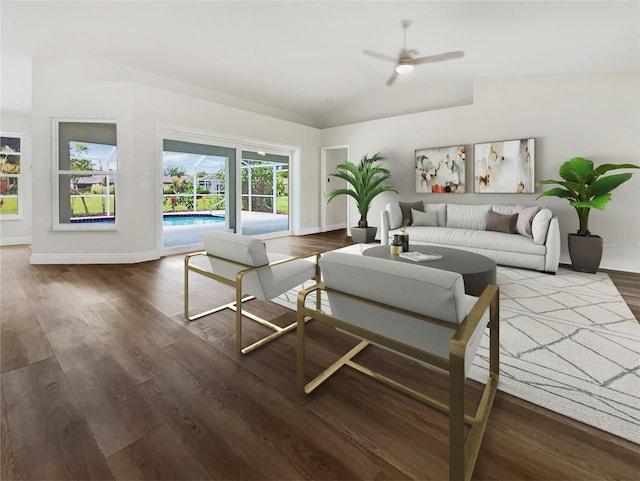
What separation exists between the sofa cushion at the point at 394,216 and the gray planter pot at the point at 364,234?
839 millimetres

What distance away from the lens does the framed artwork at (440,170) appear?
17.7ft

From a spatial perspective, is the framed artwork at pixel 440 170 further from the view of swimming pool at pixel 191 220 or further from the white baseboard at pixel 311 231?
the view of swimming pool at pixel 191 220

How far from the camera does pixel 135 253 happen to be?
455 cm

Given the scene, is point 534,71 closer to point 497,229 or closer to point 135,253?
point 497,229

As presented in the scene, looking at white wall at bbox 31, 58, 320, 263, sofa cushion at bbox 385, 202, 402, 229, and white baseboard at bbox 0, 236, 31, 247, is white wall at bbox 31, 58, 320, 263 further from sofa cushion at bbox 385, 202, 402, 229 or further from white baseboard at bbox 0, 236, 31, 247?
sofa cushion at bbox 385, 202, 402, 229

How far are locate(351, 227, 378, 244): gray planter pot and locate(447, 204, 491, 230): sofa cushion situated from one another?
4.83 feet

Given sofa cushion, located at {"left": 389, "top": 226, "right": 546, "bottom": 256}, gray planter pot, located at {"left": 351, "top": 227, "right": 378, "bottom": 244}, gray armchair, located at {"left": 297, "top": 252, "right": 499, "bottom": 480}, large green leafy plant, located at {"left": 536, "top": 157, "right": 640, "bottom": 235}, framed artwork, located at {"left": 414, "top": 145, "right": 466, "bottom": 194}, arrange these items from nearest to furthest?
gray armchair, located at {"left": 297, "top": 252, "right": 499, "bottom": 480} < large green leafy plant, located at {"left": 536, "top": 157, "right": 640, "bottom": 235} < sofa cushion, located at {"left": 389, "top": 226, "right": 546, "bottom": 256} < framed artwork, located at {"left": 414, "top": 145, "right": 466, "bottom": 194} < gray planter pot, located at {"left": 351, "top": 227, "right": 378, "bottom": 244}

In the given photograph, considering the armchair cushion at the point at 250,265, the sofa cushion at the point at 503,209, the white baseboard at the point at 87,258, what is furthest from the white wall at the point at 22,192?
the sofa cushion at the point at 503,209

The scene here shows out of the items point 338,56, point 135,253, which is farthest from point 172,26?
point 135,253

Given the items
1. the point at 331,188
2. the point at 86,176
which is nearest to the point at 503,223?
the point at 331,188

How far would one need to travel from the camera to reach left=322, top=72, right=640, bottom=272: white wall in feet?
13.2

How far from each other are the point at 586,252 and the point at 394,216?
2.60 metres

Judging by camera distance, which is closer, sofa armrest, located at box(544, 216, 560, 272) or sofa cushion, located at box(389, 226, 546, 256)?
sofa armrest, located at box(544, 216, 560, 272)

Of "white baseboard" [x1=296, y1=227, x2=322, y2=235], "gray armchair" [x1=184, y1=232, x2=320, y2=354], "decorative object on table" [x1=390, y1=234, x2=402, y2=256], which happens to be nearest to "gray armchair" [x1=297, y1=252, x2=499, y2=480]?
"gray armchair" [x1=184, y1=232, x2=320, y2=354]
